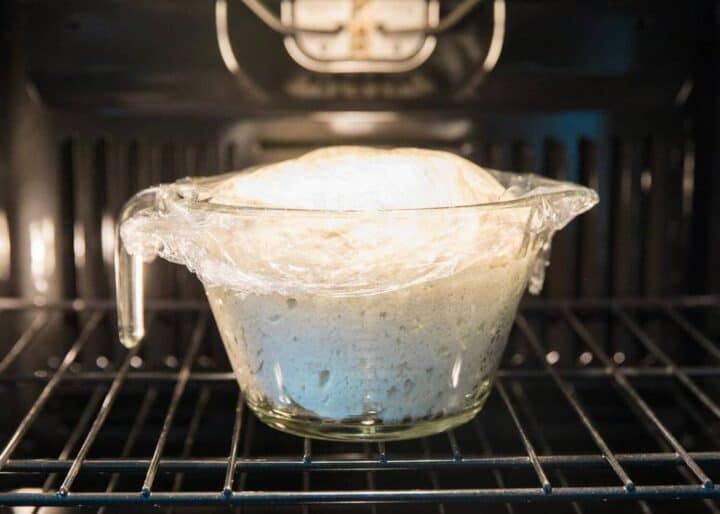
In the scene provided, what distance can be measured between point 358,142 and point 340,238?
0.76 ft

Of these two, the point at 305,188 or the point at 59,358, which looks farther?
the point at 59,358

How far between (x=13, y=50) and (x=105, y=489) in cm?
32

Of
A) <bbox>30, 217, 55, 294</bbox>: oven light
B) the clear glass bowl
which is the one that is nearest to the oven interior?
<bbox>30, 217, 55, 294</bbox>: oven light

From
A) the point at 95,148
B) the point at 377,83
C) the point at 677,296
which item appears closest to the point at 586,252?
the point at 677,296

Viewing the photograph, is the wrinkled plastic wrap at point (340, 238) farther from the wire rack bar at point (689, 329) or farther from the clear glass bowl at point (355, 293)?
the wire rack bar at point (689, 329)

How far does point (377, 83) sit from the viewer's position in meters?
0.69

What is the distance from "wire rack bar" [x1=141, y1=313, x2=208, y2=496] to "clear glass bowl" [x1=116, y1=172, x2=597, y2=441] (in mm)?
51

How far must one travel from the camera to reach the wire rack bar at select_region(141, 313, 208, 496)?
0.47 meters

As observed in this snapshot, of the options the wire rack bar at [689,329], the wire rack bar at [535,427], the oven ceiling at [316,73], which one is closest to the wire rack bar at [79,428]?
the oven ceiling at [316,73]

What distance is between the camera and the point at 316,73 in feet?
2.25

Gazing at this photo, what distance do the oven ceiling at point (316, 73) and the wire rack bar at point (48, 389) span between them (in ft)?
0.54

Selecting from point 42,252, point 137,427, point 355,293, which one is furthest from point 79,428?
point 355,293

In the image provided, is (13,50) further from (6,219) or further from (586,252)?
(586,252)

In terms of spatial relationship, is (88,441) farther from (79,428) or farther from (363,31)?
(363,31)
